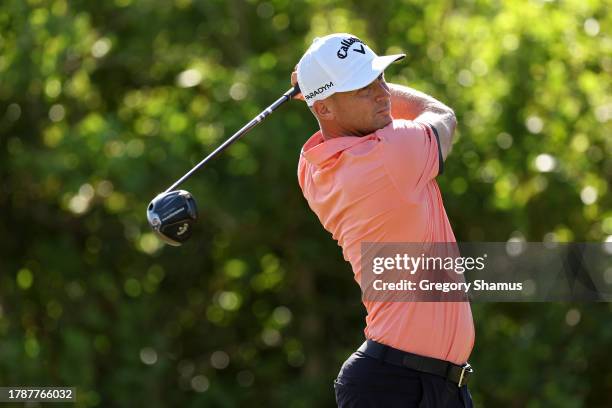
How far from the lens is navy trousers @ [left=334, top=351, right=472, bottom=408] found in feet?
11.5

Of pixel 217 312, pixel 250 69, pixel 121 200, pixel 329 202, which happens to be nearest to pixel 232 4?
pixel 250 69

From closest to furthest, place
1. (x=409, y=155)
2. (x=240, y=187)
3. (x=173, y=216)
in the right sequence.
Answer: (x=409, y=155), (x=173, y=216), (x=240, y=187)

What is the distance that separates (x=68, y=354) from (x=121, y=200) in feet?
3.47

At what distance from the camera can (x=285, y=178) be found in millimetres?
7371

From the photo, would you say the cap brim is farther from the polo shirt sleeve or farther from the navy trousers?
the navy trousers

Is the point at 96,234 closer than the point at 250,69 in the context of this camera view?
No

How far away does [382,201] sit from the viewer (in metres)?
3.45

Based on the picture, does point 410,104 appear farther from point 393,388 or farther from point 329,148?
point 393,388

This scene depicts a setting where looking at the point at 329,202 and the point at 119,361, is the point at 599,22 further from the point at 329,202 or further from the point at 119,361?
the point at 329,202

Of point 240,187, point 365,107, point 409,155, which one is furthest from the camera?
point 240,187

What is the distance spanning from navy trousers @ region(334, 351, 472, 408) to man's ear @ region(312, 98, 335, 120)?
723 millimetres

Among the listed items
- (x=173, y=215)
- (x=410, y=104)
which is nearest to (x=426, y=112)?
(x=410, y=104)

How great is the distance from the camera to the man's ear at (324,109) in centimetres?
356

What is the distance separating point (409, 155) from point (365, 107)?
218 millimetres
